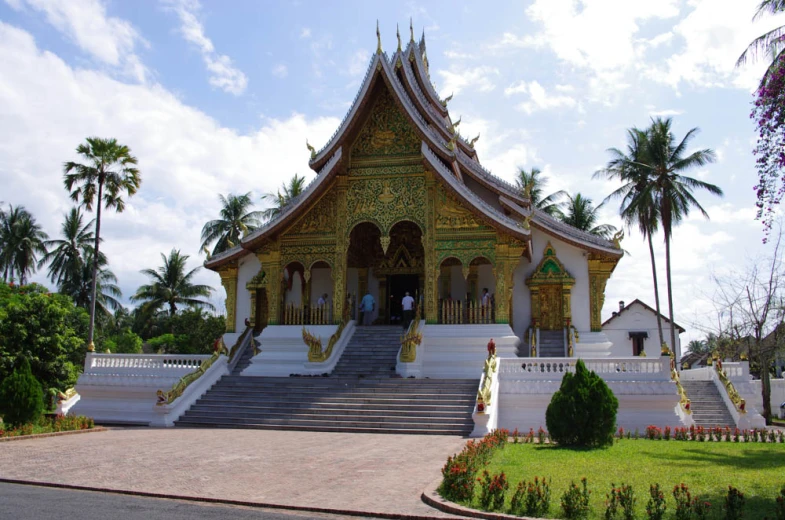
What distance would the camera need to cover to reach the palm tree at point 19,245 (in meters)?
42.8

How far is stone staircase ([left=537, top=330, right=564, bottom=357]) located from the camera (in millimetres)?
20062

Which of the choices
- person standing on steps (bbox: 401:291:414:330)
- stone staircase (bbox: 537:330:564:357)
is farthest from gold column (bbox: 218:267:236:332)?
stone staircase (bbox: 537:330:564:357)

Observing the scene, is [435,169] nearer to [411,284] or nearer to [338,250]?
[338,250]

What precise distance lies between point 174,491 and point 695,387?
15214 mm

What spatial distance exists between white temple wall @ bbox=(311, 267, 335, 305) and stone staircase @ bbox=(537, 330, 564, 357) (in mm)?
7115

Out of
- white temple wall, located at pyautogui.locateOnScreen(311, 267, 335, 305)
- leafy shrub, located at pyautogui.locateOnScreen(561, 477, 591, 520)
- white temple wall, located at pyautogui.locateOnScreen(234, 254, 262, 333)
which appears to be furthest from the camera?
white temple wall, located at pyautogui.locateOnScreen(234, 254, 262, 333)

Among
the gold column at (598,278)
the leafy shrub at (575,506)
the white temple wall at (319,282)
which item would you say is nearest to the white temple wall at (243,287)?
the white temple wall at (319,282)

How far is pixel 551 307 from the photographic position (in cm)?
2148

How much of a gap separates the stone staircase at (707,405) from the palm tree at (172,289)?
32663 mm

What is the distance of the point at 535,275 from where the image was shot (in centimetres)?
2142

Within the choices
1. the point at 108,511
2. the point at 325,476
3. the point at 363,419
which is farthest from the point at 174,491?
the point at 363,419

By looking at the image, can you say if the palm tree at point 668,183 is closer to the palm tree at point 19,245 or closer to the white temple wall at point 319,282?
the white temple wall at point 319,282

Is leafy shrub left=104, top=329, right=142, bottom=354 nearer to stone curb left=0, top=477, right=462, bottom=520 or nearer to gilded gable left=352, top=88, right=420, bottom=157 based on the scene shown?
gilded gable left=352, top=88, right=420, bottom=157

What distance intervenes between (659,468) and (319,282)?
15.5 meters
